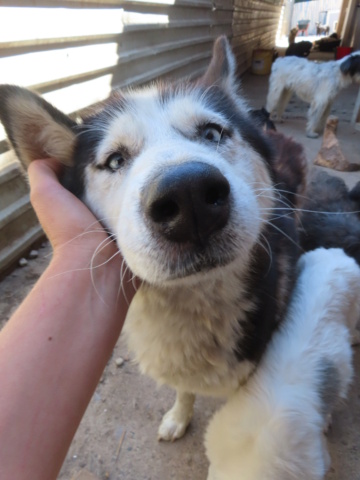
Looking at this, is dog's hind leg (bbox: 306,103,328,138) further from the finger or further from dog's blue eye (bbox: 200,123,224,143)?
the finger

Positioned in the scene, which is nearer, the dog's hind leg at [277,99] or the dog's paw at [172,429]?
the dog's paw at [172,429]

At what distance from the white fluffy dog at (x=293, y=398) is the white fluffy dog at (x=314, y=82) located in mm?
5595

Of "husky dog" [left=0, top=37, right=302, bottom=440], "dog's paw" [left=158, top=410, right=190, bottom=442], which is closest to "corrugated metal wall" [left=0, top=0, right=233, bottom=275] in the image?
"husky dog" [left=0, top=37, right=302, bottom=440]

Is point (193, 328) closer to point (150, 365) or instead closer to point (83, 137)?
point (150, 365)

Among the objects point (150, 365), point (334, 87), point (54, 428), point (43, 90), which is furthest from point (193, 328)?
point (334, 87)

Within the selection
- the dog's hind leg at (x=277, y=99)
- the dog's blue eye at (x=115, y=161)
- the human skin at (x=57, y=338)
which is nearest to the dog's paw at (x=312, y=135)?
the dog's hind leg at (x=277, y=99)

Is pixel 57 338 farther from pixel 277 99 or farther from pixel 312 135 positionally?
pixel 277 99

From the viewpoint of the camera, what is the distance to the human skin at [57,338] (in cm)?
87

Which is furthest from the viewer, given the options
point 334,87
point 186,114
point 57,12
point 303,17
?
point 303,17

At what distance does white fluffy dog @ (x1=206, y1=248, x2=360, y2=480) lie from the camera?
4.16 ft

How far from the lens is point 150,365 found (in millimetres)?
1493

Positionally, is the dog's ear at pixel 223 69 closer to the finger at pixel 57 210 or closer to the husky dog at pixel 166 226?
the husky dog at pixel 166 226

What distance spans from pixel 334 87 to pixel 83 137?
6.51 meters

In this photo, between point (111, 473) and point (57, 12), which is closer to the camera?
point (111, 473)
